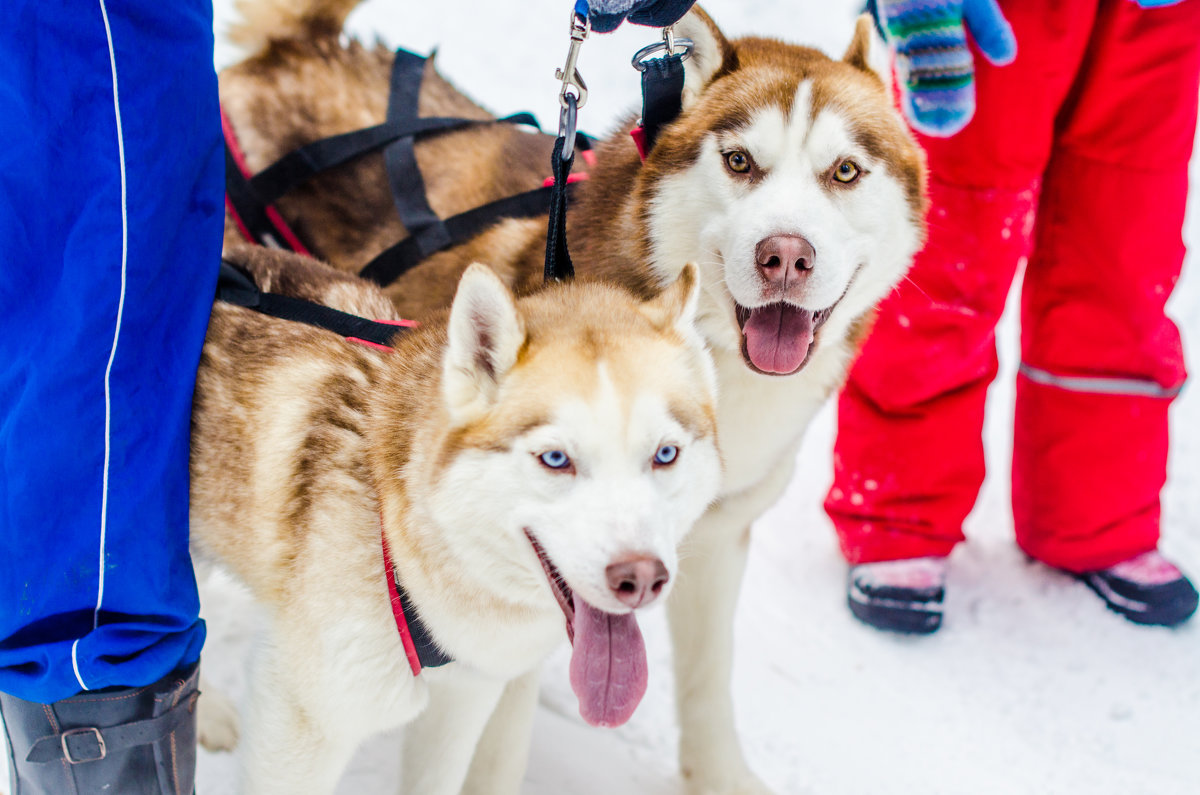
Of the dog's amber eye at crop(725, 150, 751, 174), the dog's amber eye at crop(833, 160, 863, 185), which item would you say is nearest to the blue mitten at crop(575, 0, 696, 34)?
the dog's amber eye at crop(725, 150, 751, 174)

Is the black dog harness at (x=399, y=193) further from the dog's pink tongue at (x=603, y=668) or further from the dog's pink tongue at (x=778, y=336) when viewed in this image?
the dog's pink tongue at (x=603, y=668)

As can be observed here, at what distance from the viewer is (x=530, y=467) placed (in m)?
1.43

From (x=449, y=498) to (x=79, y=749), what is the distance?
2.59ft

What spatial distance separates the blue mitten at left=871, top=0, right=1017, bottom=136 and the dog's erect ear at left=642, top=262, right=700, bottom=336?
0.84m

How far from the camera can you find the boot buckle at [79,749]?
1.63 m

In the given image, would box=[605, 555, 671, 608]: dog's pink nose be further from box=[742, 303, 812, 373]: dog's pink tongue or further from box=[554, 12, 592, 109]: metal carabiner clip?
box=[554, 12, 592, 109]: metal carabiner clip

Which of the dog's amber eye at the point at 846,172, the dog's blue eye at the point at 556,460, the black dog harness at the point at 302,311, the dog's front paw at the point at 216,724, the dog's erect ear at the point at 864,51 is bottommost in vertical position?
the dog's front paw at the point at 216,724

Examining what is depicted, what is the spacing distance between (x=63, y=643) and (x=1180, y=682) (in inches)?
111

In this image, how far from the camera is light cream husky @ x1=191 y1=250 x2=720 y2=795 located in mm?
1420

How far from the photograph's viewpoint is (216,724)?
89.1 inches

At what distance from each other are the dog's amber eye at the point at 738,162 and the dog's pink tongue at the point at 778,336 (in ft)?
0.85

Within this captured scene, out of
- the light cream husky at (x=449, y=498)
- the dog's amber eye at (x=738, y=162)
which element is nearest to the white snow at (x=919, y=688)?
the light cream husky at (x=449, y=498)

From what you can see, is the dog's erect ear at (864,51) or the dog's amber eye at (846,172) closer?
the dog's amber eye at (846,172)

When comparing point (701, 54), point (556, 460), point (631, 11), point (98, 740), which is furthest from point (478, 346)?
point (98, 740)
